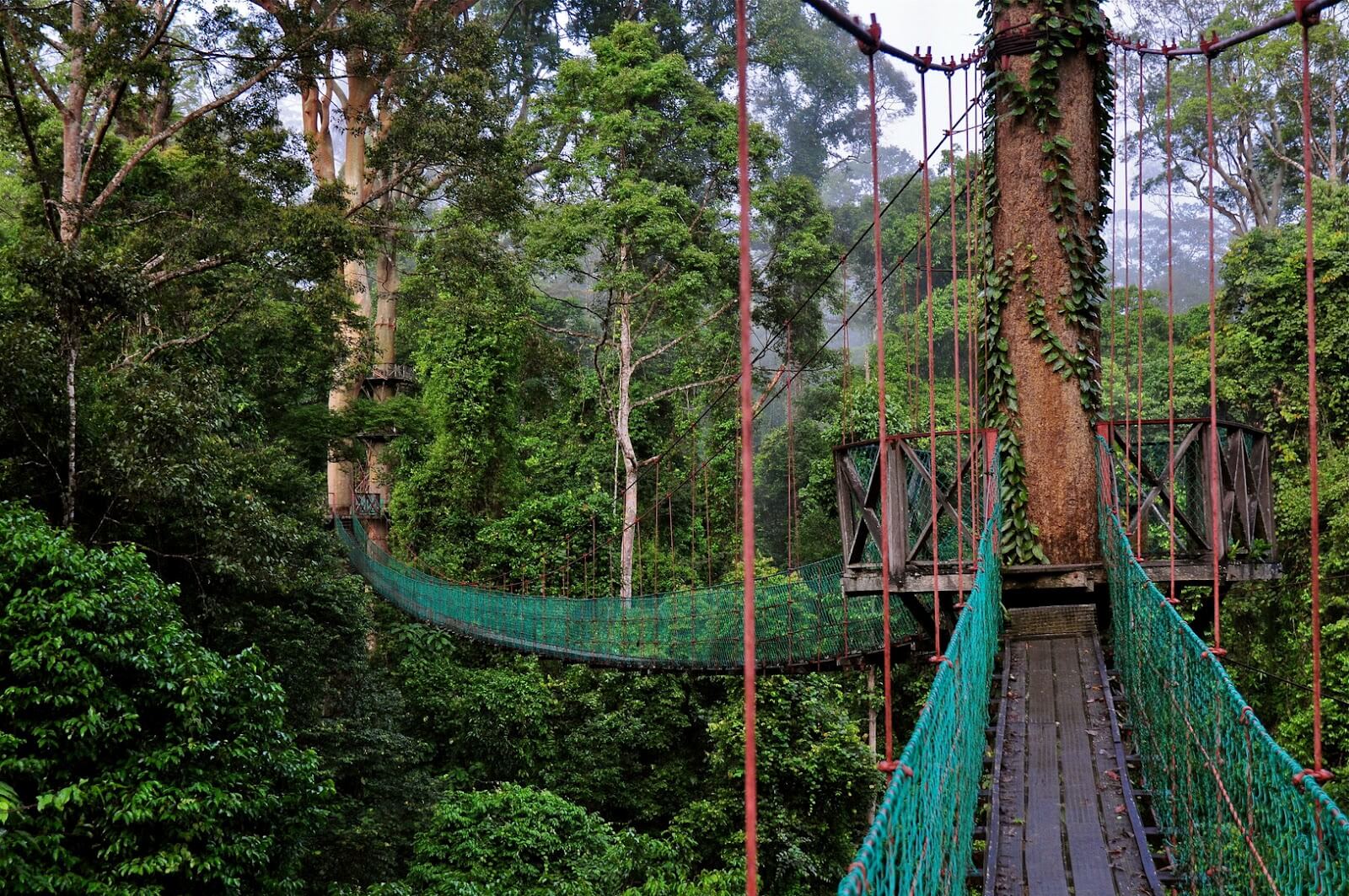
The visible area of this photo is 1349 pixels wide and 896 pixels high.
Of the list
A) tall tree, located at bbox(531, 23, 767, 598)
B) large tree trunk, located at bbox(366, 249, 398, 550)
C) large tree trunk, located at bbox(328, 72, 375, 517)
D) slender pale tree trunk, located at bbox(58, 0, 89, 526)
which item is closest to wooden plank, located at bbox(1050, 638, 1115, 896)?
slender pale tree trunk, located at bbox(58, 0, 89, 526)

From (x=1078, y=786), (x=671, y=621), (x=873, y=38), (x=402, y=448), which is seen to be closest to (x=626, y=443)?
(x=402, y=448)

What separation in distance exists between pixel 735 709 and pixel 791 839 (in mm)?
1192

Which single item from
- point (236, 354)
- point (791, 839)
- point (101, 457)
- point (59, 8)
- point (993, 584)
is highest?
point (59, 8)

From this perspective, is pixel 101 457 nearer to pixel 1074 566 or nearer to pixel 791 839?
pixel 1074 566

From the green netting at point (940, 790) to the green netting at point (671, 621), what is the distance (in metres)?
2.92

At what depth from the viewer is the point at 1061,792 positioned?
2428 millimetres

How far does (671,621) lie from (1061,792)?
4253mm

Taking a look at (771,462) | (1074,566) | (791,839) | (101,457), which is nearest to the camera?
(1074,566)

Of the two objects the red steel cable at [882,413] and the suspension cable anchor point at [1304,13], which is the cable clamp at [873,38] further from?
the suspension cable anchor point at [1304,13]

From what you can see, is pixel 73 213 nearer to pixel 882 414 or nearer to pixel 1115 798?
pixel 882 414

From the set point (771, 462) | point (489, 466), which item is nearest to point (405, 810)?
point (489, 466)

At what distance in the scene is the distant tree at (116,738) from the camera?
3.67 meters

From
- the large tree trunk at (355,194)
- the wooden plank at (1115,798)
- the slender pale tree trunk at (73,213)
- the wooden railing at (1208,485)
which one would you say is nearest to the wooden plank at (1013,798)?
the wooden plank at (1115,798)

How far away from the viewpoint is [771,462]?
48.2ft
